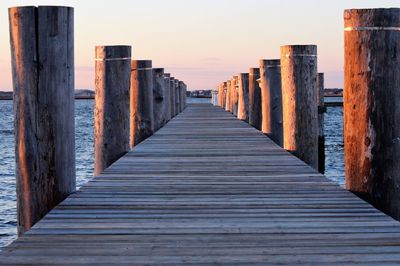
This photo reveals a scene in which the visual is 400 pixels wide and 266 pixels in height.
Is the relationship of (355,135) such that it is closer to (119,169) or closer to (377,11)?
(377,11)

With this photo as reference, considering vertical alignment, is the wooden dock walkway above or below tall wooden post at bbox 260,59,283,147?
below

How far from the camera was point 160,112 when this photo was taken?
46.1 ft

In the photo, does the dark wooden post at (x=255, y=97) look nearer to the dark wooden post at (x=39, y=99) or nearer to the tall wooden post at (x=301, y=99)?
the tall wooden post at (x=301, y=99)

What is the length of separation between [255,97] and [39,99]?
935 centimetres

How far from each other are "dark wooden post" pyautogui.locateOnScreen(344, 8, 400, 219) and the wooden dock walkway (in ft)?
0.76

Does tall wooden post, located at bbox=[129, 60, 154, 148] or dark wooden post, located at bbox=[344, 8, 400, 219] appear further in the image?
tall wooden post, located at bbox=[129, 60, 154, 148]

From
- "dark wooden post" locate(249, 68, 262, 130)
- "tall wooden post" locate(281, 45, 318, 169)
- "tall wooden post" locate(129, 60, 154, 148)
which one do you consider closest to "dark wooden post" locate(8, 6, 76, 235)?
"tall wooden post" locate(281, 45, 318, 169)

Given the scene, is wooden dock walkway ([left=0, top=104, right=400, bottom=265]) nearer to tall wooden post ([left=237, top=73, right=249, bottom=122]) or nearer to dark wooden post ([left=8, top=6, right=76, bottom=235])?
dark wooden post ([left=8, top=6, right=76, bottom=235])

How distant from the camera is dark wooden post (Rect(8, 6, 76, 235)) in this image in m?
5.00

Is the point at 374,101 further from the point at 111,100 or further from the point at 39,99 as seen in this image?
the point at 111,100

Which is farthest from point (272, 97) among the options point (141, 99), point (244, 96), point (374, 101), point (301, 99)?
point (244, 96)

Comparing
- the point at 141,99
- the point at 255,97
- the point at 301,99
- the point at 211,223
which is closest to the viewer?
the point at 211,223

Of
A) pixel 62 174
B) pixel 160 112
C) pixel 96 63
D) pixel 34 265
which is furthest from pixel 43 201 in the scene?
pixel 160 112

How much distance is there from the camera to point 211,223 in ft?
14.9
